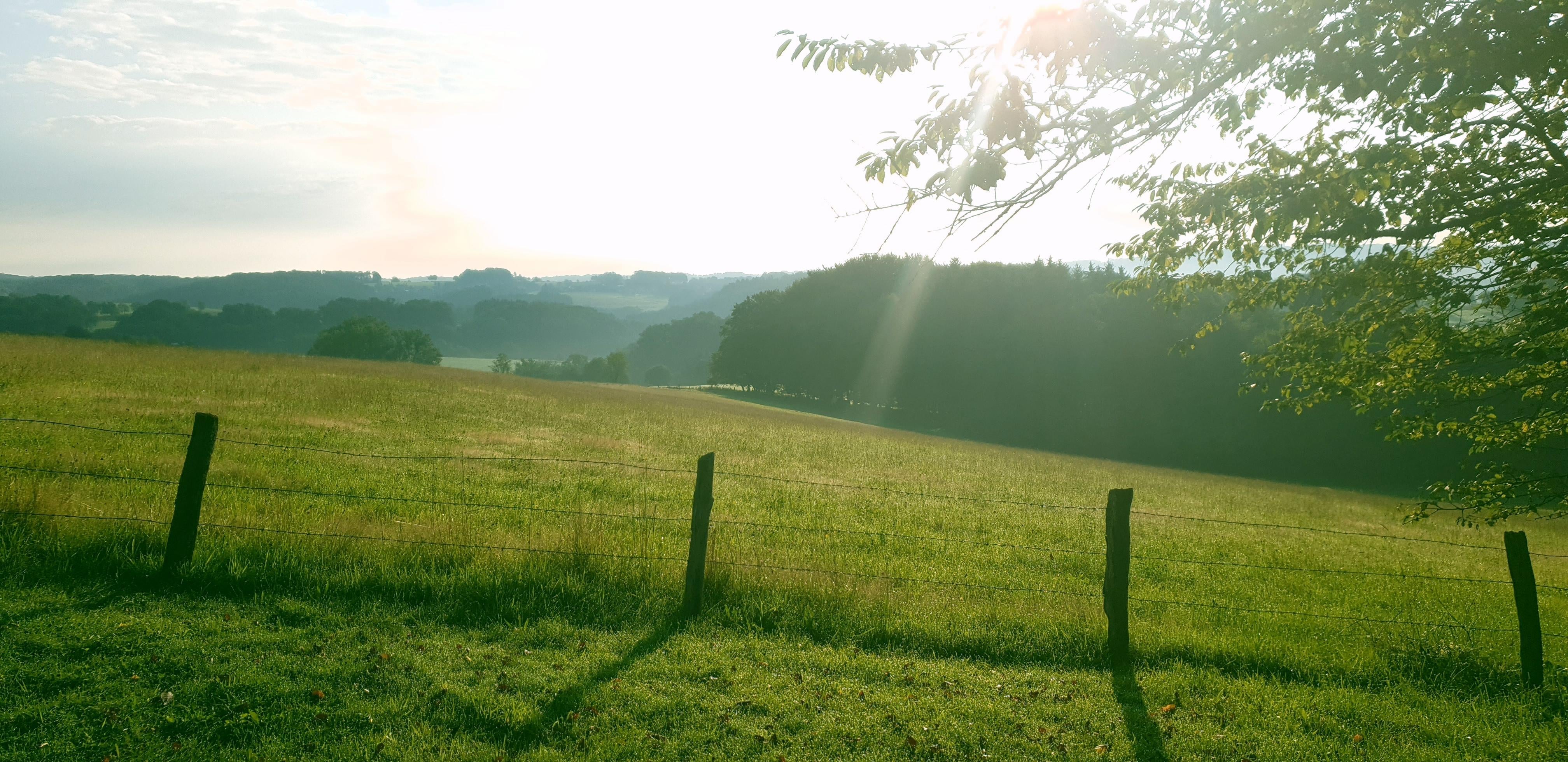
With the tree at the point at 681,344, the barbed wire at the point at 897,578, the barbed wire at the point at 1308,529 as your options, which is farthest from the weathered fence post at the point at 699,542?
the tree at the point at 681,344

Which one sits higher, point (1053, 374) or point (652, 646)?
point (1053, 374)

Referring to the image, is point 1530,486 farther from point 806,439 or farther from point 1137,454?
point 1137,454

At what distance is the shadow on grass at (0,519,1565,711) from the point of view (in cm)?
683

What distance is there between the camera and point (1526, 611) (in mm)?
7000

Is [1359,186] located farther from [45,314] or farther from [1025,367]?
[45,314]

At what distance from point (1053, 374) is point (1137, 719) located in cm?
6442

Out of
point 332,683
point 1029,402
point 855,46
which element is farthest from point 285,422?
point 1029,402

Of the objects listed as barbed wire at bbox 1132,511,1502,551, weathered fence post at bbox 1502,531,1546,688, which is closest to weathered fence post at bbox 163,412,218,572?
barbed wire at bbox 1132,511,1502,551

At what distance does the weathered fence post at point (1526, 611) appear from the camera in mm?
6945

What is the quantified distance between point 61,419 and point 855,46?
19.4 metres

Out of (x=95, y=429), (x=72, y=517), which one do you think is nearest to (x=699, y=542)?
(x=95, y=429)

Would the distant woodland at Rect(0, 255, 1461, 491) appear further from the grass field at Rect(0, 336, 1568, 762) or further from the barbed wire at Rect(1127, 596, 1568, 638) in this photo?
the grass field at Rect(0, 336, 1568, 762)

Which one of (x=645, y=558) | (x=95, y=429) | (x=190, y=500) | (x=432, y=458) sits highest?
(x=95, y=429)

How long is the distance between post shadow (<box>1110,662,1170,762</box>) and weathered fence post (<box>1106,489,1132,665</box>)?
5.9 inches
